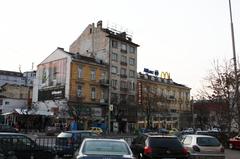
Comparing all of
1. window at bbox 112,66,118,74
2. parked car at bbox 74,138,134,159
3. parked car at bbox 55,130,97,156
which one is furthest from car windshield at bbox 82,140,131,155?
window at bbox 112,66,118,74

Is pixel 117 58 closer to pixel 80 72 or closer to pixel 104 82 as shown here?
pixel 104 82

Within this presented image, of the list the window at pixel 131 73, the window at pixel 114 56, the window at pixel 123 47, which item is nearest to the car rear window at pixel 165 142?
the window at pixel 114 56

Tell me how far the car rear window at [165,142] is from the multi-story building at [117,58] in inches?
2184

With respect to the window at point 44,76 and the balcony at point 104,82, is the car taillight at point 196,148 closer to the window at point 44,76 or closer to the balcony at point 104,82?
the balcony at point 104,82

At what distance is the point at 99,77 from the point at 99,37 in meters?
8.87

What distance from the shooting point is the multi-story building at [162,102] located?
77.9m

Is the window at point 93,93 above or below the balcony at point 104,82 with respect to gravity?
below

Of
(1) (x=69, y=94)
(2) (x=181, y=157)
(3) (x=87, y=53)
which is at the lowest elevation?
(2) (x=181, y=157)

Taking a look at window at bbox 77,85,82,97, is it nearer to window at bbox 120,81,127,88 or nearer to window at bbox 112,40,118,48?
window at bbox 120,81,127,88

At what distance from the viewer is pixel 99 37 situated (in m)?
76.4

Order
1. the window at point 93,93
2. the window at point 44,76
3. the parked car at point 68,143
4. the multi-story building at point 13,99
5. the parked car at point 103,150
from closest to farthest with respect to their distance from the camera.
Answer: the parked car at point 103,150 < the parked car at point 68,143 < the window at point 93,93 < the window at point 44,76 < the multi-story building at point 13,99

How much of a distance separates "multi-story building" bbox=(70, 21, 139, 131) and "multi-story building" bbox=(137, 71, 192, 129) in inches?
106

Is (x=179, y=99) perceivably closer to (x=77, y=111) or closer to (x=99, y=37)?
(x=99, y=37)

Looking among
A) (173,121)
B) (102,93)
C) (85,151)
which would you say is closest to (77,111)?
(102,93)
